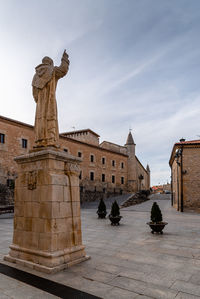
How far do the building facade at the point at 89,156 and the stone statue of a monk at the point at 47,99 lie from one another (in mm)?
20050

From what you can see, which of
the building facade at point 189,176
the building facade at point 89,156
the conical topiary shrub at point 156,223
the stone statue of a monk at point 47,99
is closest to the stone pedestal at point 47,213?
the stone statue of a monk at point 47,99

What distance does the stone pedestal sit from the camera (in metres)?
5.04

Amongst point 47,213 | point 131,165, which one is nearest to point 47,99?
point 47,213

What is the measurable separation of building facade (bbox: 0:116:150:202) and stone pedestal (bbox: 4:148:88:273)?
788 inches

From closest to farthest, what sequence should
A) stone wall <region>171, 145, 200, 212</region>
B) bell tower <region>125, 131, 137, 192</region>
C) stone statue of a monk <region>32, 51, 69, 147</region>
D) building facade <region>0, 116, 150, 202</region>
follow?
stone statue of a monk <region>32, 51, 69, 147</region>
stone wall <region>171, 145, 200, 212</region>
building facade <region>0, 116, 150, 202</region>
bell tower <region>125, 131, 137, 192</region>

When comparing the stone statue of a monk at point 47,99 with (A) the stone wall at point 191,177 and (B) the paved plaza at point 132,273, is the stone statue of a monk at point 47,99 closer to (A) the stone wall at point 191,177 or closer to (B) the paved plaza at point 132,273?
(B) the paved plaza at point 132,273

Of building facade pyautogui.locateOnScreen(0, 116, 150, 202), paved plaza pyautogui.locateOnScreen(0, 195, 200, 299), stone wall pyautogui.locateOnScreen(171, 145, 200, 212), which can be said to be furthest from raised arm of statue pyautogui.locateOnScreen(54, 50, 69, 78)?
building facade pyautogui.locateOnScreen(0, 116, 150, 202)

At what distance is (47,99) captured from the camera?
6.00 meters

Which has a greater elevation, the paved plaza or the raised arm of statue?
the raised arm of statue

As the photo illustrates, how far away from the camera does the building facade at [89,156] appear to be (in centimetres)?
2461

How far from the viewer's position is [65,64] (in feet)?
20.2

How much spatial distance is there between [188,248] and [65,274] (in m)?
4.23

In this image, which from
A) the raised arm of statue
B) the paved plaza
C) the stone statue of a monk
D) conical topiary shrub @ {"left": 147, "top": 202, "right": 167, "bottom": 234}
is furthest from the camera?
conical topiary shrub @ {"left": 147, "top": 202, "right": 167, "bottom": 234}

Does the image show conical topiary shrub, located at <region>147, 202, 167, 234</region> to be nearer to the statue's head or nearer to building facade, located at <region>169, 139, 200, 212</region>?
the statue's head
